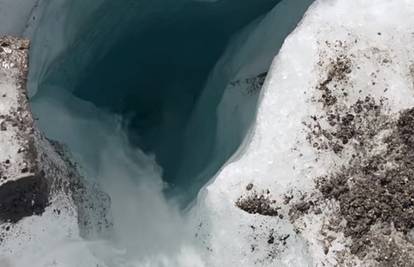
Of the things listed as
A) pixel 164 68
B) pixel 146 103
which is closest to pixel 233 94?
pixel 164 68

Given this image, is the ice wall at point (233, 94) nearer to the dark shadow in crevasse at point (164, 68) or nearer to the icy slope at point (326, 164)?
the dark shadow in crevasse at point (164, 68)

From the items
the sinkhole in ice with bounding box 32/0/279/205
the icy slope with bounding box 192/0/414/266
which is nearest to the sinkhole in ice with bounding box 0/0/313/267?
the sinkhole in ice with bounding box 32/0/279/205

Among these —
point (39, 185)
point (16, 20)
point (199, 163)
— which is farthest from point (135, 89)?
point (39, 185)

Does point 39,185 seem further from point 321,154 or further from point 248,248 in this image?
point 321,154

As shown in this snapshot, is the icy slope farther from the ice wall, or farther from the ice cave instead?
the ice wall

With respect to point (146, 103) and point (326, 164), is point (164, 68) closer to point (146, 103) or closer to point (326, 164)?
point (146, 103)

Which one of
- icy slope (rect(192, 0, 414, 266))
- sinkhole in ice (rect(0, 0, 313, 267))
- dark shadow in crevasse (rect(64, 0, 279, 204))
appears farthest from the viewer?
dark shadow in crevasse (rect(64, 0, 279, 204))

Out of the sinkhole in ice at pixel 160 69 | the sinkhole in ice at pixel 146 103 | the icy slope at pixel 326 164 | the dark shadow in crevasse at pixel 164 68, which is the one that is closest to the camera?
the icy slope at pixel 326 164

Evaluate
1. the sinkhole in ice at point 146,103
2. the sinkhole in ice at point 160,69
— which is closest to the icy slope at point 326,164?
the sinkhole in ice at point 146,103
